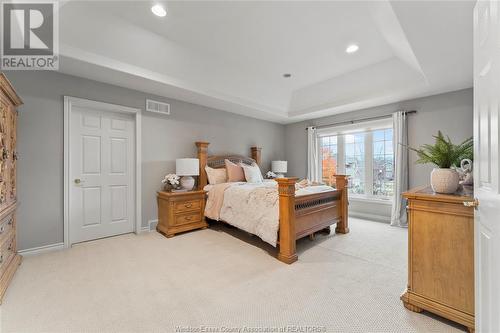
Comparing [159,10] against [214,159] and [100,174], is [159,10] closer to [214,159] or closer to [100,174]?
[100,174]

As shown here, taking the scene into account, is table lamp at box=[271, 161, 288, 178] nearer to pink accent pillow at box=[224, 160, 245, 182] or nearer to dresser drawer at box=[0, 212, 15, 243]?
pink accent pillow at box=[224, 160, 245, 182]

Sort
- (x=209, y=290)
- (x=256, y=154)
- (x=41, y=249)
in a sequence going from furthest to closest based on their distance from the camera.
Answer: (x=256, y=154), (x=41, y=249), (x=209, y=290)

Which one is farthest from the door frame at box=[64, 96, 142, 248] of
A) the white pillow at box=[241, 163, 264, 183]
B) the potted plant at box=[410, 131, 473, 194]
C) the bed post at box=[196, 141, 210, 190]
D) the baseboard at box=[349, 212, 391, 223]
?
the baseboard at box=[349, 212, 391, 223]

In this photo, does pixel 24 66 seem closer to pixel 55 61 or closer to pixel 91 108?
pixel 55 61

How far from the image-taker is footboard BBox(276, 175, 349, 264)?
2608 mm

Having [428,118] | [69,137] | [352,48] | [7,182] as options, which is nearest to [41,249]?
[7,182]

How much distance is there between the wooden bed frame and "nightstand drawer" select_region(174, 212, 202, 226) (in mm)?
669

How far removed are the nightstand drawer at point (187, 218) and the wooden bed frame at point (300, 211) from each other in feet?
2.19

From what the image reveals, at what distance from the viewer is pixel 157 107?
3.92 m

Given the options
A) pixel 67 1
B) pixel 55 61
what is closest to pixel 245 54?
pixel 67 1

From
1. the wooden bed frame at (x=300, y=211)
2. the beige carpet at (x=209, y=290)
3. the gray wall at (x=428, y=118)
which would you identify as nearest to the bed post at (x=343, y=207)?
the wooden bed frame at (x=300, y=211)

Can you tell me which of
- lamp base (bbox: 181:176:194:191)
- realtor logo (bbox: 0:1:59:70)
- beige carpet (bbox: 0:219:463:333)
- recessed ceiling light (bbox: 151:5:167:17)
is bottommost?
beige carpet (bbox: 0:219:463:333)

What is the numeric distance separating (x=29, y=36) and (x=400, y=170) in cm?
586

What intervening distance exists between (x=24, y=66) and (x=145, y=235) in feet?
9.13
